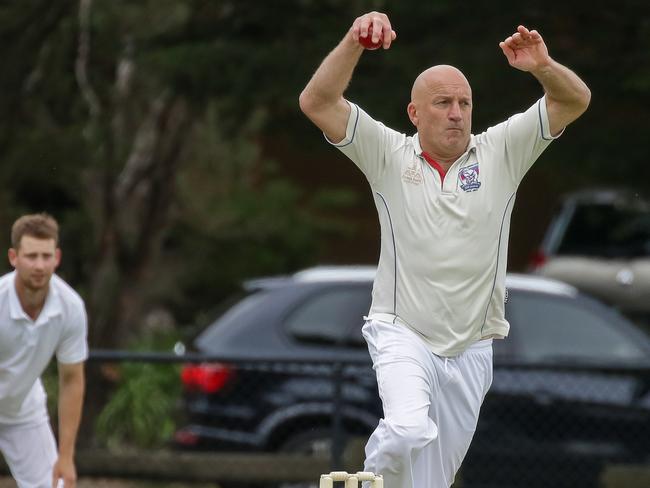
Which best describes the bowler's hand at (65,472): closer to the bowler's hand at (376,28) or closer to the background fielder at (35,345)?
the background fielder at (35,345)

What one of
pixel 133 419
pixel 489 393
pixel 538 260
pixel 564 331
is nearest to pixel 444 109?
pixel 489 393

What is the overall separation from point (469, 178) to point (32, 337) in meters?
2.55

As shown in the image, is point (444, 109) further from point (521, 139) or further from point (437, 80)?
point (521, 139)

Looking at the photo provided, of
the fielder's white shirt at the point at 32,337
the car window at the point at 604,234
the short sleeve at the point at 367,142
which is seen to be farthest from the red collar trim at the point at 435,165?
the car window at the point at 604,234

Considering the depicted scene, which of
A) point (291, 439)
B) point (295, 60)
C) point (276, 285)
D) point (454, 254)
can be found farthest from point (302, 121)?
point (454, 254)

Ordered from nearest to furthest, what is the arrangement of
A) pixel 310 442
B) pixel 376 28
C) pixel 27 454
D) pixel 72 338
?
pixel 376 28 < pixel 72 338 < pixel 27 454 < pixel 310 442

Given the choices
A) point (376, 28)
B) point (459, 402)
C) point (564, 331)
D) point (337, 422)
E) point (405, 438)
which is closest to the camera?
point (376, 28)

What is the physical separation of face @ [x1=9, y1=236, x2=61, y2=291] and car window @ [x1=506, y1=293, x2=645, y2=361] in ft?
12.5

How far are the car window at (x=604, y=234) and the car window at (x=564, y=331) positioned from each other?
2.84 metres

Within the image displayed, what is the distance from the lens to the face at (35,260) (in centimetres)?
750

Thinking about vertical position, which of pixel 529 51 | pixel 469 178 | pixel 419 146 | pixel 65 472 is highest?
pixel 529 51

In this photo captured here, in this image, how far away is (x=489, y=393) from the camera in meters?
9.90

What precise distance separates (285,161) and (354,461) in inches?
435

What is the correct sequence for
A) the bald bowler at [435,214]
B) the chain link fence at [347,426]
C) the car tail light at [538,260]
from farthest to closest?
the car tail light at [538,260], the chain link fence at [347,426], the bald bowler at [435,214]
